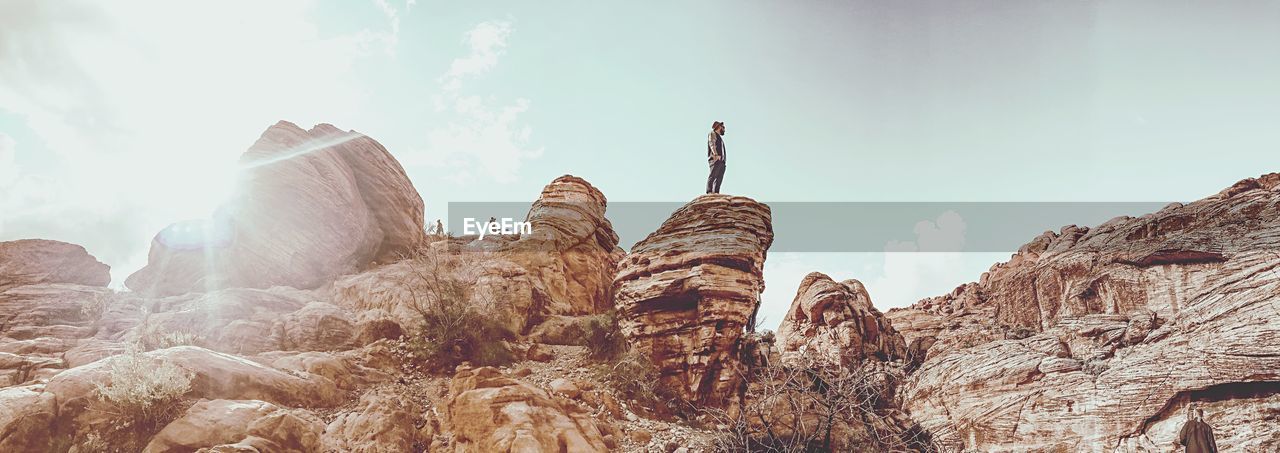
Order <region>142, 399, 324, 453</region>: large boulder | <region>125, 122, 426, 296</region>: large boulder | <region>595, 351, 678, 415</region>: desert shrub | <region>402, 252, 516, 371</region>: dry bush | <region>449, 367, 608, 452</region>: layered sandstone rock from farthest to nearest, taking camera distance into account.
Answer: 1. <region>125, 122, 426, 296</region>: large boulder
2. <region>595, 351, 678, 415</region>: desert shrub
3. <region>402, 252, 516, 371</region>: dry bush
4. <region>449, 367, 608, 452</region>: layered sandstone rock
5. <region>142, 399, 324, 453</region>: large boulder

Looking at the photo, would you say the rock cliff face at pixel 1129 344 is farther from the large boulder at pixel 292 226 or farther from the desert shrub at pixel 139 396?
the large boulder at pixel 292 226

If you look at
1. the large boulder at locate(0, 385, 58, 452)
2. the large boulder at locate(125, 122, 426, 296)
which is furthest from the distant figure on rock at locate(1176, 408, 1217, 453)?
the large boulder at locate(125, 122, 426, 296)

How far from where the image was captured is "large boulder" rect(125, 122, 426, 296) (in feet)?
61.6

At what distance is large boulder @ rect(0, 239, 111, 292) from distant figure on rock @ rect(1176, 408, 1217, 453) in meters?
29.2

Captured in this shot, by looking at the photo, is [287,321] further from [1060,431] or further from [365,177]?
[1060,431]

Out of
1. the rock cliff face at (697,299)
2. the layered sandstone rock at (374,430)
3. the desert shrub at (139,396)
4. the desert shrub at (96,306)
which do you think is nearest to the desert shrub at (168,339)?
the desert shrub at (139,396)

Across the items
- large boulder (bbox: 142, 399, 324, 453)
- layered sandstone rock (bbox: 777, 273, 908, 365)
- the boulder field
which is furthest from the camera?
layered sandstone rock (bbox: 777, 273, 908, 365)

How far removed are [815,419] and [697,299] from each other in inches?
179

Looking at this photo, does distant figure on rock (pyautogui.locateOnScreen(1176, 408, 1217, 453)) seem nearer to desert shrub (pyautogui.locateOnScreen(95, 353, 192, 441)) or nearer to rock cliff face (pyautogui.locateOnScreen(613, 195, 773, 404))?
rock cliff face (pyautogui.locateOnScreen(613, 195, 773, 404))

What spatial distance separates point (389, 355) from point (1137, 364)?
16.7 m

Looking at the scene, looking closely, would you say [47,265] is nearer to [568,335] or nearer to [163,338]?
[163,338]

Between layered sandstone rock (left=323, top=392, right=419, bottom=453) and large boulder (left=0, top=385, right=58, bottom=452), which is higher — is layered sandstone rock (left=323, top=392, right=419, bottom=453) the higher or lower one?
the lower one

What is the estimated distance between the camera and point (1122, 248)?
16.0 metres

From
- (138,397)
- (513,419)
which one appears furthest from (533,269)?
(138,397)
